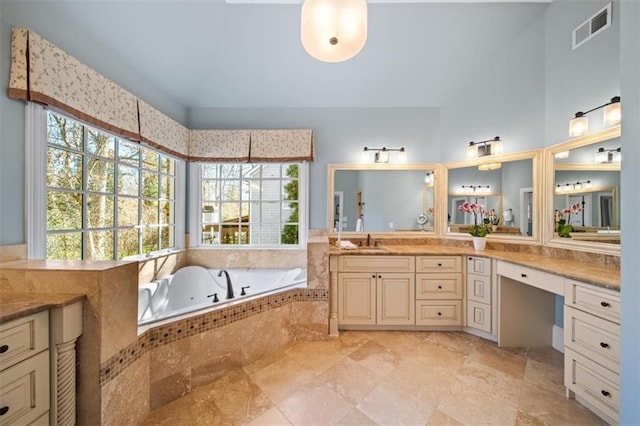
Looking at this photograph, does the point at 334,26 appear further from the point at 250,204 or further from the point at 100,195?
the point at 250,204

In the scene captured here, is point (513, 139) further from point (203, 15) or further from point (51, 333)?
point (51, 333)

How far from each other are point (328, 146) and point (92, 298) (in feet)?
8.52

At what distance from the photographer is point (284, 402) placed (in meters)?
1.56

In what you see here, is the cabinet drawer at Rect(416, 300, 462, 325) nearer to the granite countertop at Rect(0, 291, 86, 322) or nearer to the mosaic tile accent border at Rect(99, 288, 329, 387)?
the mosaic tile accent border at Rect(99, 288, 329, 387)

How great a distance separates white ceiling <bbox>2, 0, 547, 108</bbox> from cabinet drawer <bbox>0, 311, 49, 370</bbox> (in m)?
1.88

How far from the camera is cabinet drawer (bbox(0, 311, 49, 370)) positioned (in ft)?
3.15

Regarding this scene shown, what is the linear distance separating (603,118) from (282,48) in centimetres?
276

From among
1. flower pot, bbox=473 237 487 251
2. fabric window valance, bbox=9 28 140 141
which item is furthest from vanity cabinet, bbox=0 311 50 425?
flower pot, bbox=473 237 487 251

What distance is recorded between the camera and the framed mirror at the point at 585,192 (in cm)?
180

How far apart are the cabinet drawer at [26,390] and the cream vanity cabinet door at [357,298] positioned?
200 centimetres

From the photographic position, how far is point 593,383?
4.75ft

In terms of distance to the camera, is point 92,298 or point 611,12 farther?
point 611,12

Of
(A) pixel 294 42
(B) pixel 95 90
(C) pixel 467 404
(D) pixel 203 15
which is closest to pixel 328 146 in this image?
(A) pixel 294 42

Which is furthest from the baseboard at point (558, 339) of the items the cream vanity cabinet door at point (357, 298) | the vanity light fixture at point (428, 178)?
the vanity light fixture at point (428, 178)
